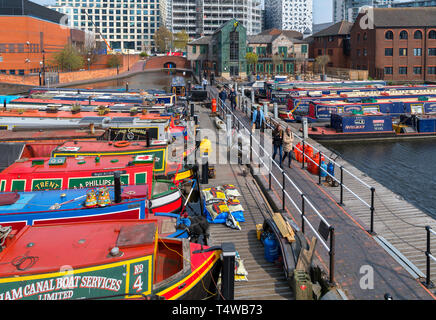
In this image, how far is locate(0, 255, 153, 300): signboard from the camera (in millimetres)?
7281

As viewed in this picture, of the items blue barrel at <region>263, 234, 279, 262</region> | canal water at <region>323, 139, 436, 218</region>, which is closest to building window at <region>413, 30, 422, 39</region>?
canal water at <region>323, 139, 436, 218</region>

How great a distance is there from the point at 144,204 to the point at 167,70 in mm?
101345

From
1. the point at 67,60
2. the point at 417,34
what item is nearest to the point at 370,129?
the point at 417,34

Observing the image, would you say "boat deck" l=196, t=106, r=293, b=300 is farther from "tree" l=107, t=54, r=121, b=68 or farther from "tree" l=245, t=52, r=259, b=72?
"tree" l=107, t=54, r=121, b=68

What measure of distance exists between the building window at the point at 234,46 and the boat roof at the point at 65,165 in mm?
66369

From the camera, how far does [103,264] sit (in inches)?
301

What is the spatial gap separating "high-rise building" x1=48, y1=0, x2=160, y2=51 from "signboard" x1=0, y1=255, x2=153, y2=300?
169601 mm

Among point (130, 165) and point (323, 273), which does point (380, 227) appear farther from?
point (130, 165)

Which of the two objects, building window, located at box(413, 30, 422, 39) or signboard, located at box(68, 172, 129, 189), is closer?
signboard, located at box(68, 172, 129, 189)

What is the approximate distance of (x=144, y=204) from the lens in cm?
1321

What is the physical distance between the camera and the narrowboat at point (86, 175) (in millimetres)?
14617

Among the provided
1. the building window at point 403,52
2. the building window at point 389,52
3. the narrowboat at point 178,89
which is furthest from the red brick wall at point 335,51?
the narrowboat at point 178,89

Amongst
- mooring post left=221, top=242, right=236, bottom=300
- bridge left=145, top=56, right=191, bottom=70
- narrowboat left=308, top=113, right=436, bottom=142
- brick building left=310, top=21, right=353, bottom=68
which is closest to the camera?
mooring post left=221, top=242, right=236, bottom=300
